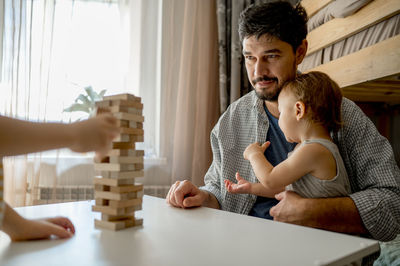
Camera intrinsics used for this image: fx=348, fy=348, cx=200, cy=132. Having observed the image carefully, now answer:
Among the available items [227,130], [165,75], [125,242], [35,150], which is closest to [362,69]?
[227,130]

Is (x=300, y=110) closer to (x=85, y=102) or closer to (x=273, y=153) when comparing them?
(x=273, y=153)

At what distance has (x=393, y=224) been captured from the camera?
105cm

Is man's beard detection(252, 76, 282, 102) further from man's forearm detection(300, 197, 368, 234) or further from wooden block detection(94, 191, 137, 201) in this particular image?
wooden block detection(94, 191, 137, 201)

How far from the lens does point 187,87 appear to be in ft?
8.24

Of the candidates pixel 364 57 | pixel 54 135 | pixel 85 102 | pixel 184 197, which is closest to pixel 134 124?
pixel 54 135

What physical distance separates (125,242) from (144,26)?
2.16 metres

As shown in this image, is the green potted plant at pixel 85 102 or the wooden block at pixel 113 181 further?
the green potted plant at pixel 85 102

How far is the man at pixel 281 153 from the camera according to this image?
101cm

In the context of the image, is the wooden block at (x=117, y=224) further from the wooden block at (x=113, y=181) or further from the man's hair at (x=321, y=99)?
the man's hair at (x=321, y=99)

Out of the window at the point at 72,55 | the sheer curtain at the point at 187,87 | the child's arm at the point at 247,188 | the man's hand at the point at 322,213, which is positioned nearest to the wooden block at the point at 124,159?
the child's arm at the point at 247,188

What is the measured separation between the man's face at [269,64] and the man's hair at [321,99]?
30cm

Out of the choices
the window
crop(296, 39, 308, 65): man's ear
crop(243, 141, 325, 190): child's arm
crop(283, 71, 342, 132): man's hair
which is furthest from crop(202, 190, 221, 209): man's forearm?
the window

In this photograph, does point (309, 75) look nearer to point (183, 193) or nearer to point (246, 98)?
point (246, 98)

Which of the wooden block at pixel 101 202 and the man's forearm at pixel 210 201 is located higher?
the wooden block at pixel 101 202
